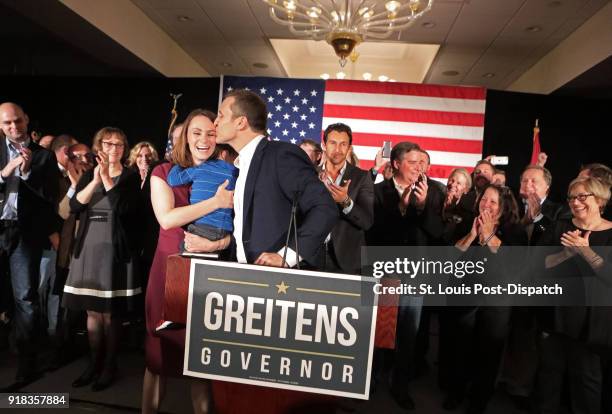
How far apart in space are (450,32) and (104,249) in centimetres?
504

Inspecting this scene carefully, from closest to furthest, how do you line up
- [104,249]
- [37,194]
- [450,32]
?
[104,249] → [37,194] → [450,32]

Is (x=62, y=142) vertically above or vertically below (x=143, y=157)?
above

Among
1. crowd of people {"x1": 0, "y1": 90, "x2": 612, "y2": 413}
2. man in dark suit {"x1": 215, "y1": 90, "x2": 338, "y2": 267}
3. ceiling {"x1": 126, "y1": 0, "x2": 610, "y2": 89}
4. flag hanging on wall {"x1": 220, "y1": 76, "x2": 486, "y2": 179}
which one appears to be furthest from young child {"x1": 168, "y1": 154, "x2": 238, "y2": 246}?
ceiling {"x1": 126, "y1": 0, "x2": 610, "y2": 89}

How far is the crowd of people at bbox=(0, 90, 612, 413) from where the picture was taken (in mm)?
1912

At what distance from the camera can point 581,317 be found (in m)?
2.42

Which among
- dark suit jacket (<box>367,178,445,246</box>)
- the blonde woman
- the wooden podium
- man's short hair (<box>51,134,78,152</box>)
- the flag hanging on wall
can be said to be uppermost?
the flag hanging on wall

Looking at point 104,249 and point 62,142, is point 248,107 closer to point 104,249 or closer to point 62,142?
point 104,249

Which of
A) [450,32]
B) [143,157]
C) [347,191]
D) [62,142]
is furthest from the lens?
[450,32]

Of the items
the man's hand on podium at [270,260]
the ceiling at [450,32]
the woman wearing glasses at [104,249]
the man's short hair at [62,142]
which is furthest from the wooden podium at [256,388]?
the ceiling at [450,32]

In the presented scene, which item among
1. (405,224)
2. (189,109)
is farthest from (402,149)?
(189,109)

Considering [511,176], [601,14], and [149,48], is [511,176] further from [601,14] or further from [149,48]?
[149,48]

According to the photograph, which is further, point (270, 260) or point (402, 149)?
point (402, 149)

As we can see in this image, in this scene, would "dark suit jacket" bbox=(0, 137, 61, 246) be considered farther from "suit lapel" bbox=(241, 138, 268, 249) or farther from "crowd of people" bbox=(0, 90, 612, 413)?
"suit lapel" bbox=(241, 138, 268, 249)

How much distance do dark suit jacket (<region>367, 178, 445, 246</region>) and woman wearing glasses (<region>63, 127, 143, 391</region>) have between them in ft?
5.23
